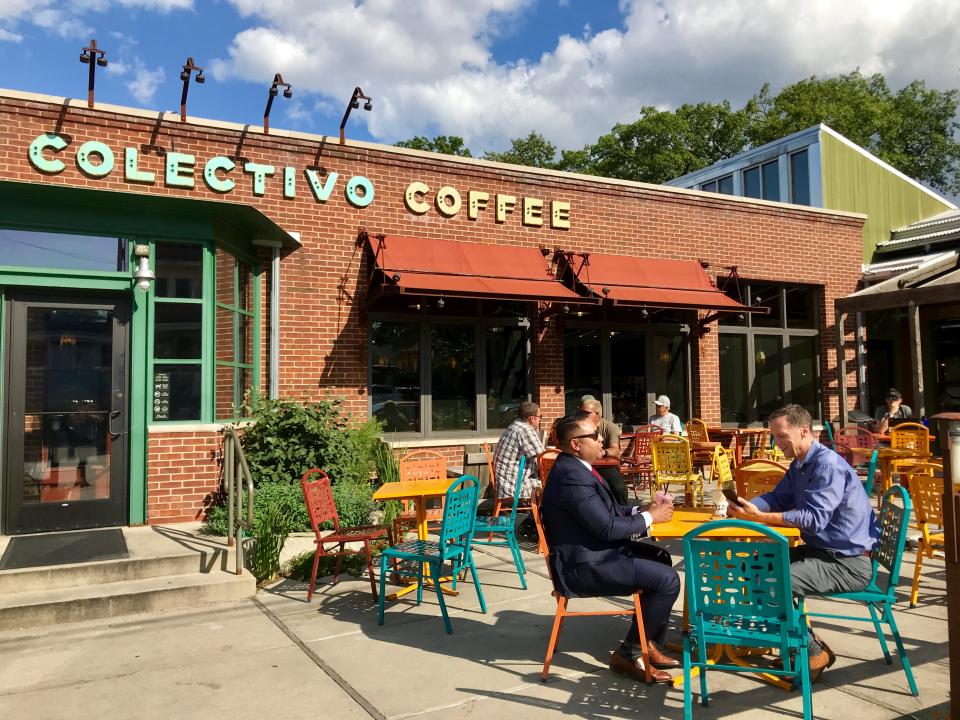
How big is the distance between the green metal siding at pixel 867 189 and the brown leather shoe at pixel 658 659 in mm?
14321

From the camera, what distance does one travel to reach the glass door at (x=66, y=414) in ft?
21.2

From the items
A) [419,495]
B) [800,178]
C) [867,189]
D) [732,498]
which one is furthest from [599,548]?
[800,178]

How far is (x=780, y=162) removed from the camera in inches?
680

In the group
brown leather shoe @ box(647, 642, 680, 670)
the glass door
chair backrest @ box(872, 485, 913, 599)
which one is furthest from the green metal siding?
the glass door

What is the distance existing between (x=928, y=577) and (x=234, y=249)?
7239 millimetres

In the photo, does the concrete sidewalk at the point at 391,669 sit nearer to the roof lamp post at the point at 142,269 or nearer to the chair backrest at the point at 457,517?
the chair backrest at the point at 457,517

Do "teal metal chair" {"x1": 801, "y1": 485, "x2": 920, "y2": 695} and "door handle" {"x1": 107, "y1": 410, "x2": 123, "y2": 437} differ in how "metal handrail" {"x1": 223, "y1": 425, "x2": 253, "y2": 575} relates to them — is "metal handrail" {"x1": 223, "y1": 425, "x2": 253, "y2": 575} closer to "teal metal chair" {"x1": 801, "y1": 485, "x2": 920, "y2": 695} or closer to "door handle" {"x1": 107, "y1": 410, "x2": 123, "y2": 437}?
"door handle" {"x1": 107, "y1": 410, "x2": 123, "y2": 437}

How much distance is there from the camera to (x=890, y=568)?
3.57 meters

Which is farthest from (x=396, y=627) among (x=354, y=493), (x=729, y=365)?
(x=729, y=365)

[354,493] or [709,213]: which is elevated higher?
[709,213]

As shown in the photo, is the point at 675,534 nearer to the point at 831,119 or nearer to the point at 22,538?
the point at 22,538

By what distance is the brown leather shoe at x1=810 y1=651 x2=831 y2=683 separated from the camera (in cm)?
353

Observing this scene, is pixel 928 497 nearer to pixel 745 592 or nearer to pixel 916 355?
pixel 745 592

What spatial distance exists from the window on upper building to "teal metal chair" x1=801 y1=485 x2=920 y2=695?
554 inches
